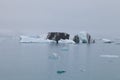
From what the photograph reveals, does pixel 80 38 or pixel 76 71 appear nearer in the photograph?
pixel 76 71

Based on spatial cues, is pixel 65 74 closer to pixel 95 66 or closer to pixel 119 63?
pixel 95 66

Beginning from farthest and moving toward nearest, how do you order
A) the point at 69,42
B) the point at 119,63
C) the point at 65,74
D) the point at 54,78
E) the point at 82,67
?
the point at 69,42, the point at 119,63, the point at 82,67, the point at 65,74, the point at 54,78

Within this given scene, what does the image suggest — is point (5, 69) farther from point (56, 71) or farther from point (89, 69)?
point (89, 69)

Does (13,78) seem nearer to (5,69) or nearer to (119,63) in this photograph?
(5,69)

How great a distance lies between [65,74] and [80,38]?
28.4 ft

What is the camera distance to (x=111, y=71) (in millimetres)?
5043

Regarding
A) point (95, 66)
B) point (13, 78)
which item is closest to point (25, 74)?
point (13, 78)

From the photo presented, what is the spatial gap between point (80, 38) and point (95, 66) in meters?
7.64

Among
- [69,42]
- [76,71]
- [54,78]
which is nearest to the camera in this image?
[54,78]

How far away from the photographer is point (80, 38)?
520 inches

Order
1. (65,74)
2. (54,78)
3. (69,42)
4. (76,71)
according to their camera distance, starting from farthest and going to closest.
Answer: (69,42), (76,71), (65,74), (54,78)

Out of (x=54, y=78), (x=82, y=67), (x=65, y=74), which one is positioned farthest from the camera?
(x=82, y=67)

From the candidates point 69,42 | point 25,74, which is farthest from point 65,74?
point 69,42

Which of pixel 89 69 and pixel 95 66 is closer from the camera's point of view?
pixel 89 69
